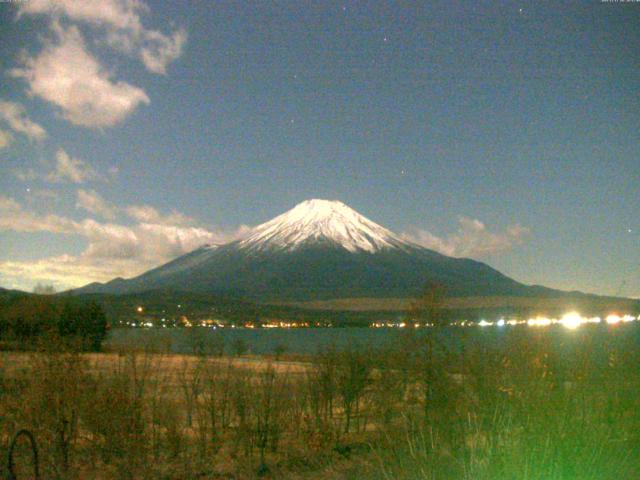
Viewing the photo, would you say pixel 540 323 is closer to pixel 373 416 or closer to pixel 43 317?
pixel 373 416

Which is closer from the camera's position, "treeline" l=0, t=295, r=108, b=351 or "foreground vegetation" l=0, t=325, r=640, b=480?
"foreground vegetation" l=0, t=325, r=640, b=480

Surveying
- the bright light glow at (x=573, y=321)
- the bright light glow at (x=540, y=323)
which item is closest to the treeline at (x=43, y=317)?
the bright light glow at (x=573, y=321)

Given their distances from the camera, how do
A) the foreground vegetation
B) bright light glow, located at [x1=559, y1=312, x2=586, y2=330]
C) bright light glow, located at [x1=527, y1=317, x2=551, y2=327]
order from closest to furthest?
the foreground vegetation
bright light glow, located at [x1=527, y1=317, x2=551, y2=327]
bright light glow, located at [x1=559, y1=312, x2=586, y2=330]

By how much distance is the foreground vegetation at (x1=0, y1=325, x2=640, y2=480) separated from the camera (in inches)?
177

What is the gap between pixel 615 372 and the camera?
274 inches

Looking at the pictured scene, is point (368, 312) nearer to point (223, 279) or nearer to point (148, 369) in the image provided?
point (223, 279)

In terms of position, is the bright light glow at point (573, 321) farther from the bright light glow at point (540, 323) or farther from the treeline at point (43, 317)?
the treeline at point (43, 317)

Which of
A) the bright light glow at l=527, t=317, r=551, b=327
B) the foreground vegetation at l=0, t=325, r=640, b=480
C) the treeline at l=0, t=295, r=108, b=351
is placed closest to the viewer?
the foreground vegetation at l=0, t=325, r=640, b=480

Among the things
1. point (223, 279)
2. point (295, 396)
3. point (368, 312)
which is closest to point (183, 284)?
point (223, 279)

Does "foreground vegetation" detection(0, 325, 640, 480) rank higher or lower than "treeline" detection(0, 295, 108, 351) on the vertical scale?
lower

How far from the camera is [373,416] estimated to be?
11648mm

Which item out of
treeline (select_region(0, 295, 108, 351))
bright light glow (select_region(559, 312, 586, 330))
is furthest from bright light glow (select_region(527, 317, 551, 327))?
treeline (select_region(0, 295, 108, 351))

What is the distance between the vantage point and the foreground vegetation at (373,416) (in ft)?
14.8

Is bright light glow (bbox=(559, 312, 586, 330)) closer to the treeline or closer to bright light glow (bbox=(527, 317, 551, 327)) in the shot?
bright light glow (bbox=(527, 317, 551, 327))
